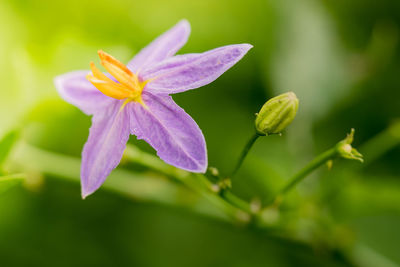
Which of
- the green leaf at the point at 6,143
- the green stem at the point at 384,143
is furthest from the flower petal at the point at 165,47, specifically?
the green stem at the point at 384,143

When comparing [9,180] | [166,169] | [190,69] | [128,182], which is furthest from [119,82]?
[128,182]

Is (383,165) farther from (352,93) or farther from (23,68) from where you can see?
(23,68)

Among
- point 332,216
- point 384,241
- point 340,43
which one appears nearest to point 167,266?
point 332,216

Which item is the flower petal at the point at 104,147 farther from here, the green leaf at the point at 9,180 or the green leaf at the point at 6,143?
the green leaf at the point at 6,143

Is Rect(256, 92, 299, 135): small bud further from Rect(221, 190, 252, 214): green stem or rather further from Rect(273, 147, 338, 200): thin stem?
Rect(221, 190, 252, 214): green stem

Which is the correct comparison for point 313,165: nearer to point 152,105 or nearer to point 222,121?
point 152,105

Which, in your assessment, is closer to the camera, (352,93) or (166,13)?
(352,93)

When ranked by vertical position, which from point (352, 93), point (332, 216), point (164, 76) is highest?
point (164, 76)

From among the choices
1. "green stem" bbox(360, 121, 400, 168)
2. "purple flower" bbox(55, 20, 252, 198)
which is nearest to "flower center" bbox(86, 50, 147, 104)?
"purple flower" bbox(55, 20, 252, 198)
